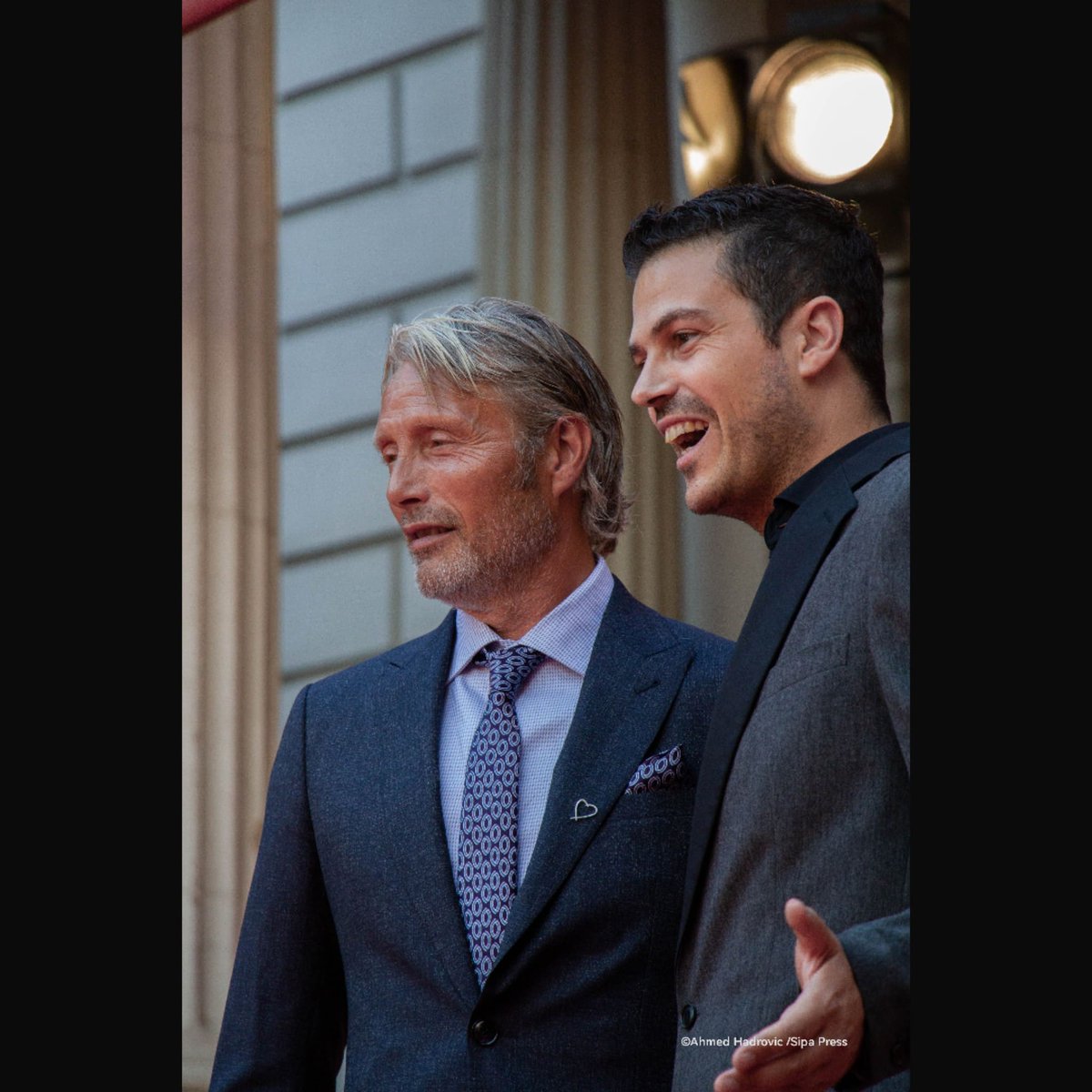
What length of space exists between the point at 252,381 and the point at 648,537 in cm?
102

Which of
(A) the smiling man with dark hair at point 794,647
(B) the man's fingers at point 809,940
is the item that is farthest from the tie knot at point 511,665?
(B) the man's fingers at point 809,940

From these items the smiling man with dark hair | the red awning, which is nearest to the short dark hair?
the smiling man with dark hair

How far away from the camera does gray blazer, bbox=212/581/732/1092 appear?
8.20 ft

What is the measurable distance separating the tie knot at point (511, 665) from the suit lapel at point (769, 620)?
0.53 meters

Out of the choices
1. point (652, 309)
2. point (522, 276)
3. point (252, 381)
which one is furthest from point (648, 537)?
point (652, 309)

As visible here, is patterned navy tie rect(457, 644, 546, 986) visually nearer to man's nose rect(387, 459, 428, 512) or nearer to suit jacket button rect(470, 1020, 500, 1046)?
suit jacket button rect(470, 1020, 500, 1046)

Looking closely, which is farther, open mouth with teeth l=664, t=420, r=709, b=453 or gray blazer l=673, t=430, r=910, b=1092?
open mouth with teeth l=664, t=420, r=709, b=453

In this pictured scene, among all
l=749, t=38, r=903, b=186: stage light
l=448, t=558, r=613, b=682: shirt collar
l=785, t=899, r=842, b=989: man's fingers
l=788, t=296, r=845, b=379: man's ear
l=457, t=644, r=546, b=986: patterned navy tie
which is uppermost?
l=749, t=38, r=903, b=186: stage light

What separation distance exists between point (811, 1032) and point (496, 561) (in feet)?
3.90

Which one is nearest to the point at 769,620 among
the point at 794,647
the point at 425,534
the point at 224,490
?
the point at 794,647

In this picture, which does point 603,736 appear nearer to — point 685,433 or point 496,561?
point 496,561

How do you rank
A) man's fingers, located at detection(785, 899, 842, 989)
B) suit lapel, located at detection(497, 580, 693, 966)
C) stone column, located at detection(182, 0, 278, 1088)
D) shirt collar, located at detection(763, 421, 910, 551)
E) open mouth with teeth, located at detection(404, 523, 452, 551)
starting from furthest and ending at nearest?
stone column, located at detection(182, 0, 278, 1088) → open mouth with teeth, located at detection(404, 523, 452, 551) → suit lapel, located at detection(497, 580, 693, 966) → shirt collar, located at detection(763, 421, 910, 551) → man's fingers, located at detection(785, 899, 842, 989)

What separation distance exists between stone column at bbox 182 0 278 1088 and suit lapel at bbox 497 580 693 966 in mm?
1484

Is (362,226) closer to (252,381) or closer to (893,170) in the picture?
(252,381)
